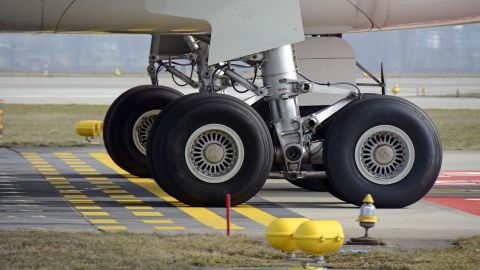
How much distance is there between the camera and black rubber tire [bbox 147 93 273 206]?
674 inches

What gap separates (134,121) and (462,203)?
6.57 metres

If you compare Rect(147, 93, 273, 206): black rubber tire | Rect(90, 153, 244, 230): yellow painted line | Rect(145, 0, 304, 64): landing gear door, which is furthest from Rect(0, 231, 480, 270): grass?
→ Rect(145, 0, 304, 64): landing gear door

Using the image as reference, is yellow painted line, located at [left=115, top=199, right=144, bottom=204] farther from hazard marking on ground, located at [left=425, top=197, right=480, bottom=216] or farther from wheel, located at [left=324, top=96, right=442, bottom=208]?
hazard marking on ground, located at [left=425, top=197, right=480, bottom=216]

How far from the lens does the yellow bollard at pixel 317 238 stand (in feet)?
37.1

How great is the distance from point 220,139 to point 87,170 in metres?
6.38

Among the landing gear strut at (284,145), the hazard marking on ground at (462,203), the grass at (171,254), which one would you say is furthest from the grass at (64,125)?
the grass at (171,254)

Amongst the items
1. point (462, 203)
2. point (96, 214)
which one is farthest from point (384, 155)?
point (96, 214)

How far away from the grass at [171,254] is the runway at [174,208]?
3.12 feet

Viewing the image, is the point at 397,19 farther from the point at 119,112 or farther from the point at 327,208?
the point at 119,112

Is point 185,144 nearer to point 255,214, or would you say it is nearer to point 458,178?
point 255,214

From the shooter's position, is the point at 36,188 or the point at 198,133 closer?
the point at 198,133

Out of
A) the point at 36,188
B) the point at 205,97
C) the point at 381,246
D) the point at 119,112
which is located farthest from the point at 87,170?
the point at 381,246

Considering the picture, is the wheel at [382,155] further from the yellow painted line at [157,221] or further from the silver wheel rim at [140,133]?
the silver wheel rim at [140,133]

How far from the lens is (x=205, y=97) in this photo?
17.4 metres
